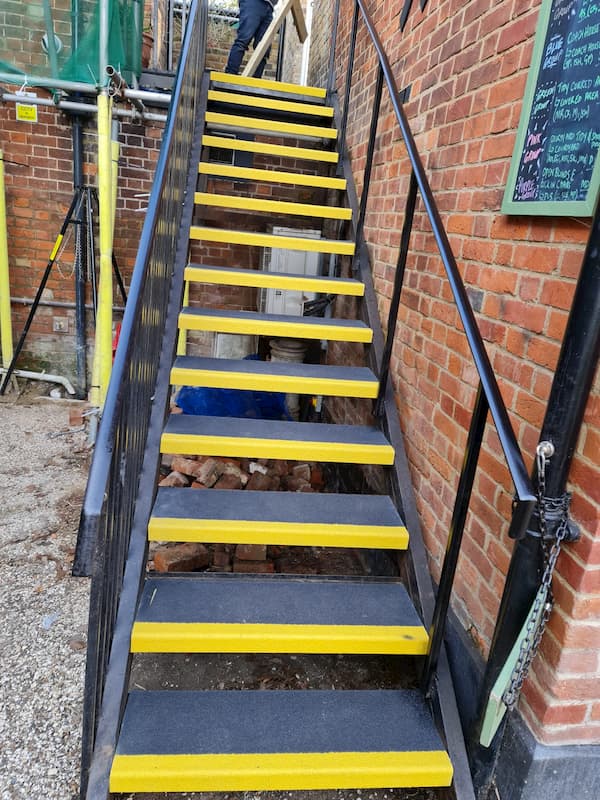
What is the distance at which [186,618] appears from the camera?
1.66 metres

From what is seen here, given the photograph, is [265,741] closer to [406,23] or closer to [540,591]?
[540,591]

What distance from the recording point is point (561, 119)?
4.35 feet

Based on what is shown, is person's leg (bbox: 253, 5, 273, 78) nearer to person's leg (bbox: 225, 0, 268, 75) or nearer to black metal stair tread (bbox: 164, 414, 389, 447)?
person's leg (bbox: 225, 0, 268, 75)

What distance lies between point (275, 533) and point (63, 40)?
14.2 ft

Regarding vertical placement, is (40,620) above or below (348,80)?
below

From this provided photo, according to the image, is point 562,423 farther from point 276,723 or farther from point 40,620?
point 40,620

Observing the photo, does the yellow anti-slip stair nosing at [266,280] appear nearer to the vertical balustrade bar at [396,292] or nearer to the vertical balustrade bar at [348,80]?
the vertical balustrade bar at [396,292]

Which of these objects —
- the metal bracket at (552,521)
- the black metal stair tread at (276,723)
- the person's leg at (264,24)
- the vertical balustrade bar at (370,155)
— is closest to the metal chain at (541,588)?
the metal bracket at (552,521)

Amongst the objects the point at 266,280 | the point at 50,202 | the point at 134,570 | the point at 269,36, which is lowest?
the point at 134,570

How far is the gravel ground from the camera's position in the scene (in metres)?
1.60

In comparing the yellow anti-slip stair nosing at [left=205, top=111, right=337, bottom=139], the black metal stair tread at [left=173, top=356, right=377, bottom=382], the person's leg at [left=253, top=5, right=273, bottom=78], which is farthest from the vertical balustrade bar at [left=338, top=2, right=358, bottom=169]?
the black metal stair tread at [left=173, top=356, right=377, bottom=382]

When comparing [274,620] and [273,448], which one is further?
[273,448]

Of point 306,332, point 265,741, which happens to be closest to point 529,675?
point 265,741

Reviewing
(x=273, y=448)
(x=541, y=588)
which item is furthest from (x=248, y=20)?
(x=541, y=588)
